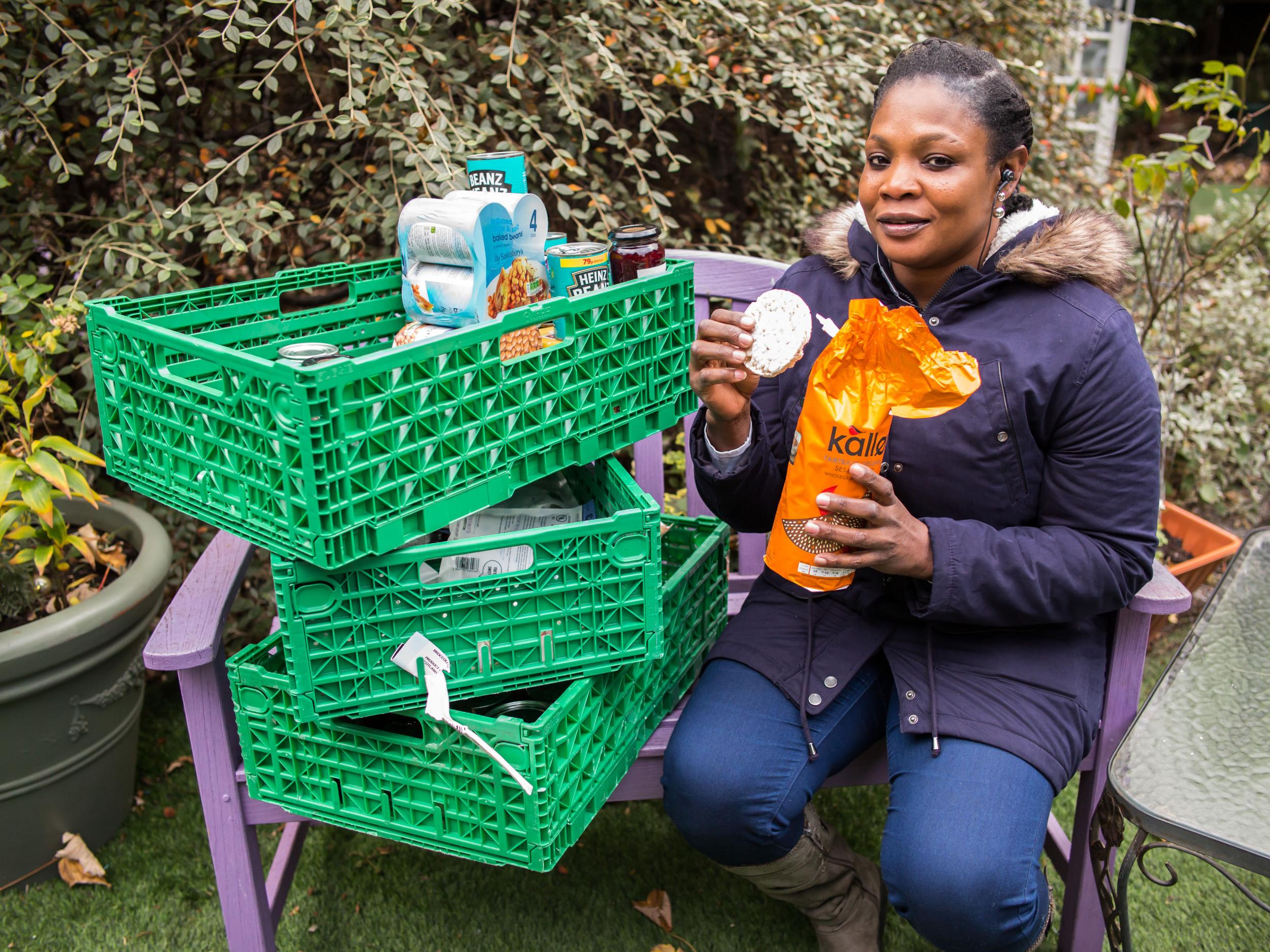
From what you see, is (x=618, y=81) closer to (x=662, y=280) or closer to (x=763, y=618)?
(x=662, y=280)

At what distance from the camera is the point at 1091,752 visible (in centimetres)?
199

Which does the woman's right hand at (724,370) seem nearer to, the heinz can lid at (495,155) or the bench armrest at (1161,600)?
the heinz can lid at (495,155)

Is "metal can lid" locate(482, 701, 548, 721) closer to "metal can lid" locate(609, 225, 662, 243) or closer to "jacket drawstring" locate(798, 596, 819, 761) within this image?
"jacket drawstring" locate(798, 596, 819, 761)

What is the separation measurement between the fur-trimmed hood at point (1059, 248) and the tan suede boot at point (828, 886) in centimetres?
105

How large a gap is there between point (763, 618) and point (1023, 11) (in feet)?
9.62

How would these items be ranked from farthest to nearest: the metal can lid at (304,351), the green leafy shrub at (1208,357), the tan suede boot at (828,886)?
the green leafy shrub at (1208,357) < the tan suede boot at (828,886) < the metal can lid at (304,351)

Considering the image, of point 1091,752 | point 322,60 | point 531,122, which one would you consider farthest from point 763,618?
point 322,60

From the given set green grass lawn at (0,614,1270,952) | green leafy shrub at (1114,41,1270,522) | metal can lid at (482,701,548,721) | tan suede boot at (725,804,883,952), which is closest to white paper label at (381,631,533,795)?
metal can lid at (482,701,548,721)

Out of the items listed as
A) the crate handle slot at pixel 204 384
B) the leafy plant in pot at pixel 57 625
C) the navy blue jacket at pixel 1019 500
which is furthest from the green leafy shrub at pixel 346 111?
the navy blue jacket at pixel 1019 500

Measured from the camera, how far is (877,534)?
1.65 metres

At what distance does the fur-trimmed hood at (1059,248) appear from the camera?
179 centimetres

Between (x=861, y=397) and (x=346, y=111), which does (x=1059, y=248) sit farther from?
(x=346, y=111)

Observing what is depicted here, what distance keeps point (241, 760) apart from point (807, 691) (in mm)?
1024

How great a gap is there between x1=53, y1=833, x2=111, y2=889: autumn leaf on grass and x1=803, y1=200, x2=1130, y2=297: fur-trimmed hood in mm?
2141
